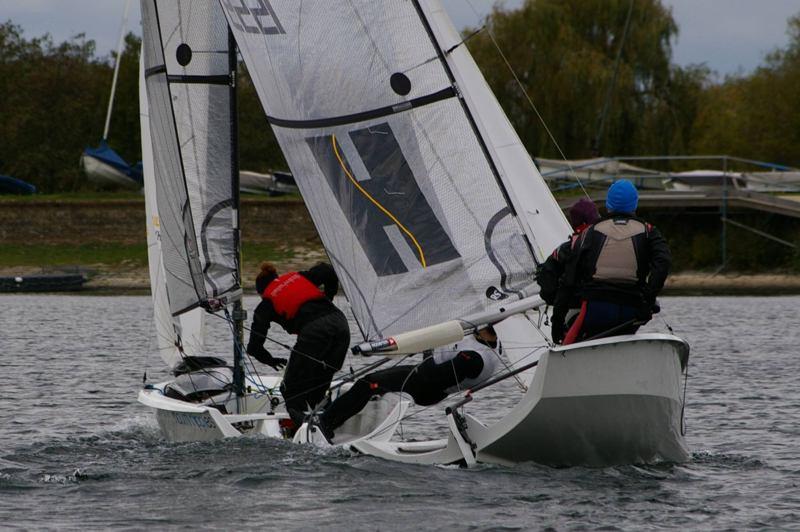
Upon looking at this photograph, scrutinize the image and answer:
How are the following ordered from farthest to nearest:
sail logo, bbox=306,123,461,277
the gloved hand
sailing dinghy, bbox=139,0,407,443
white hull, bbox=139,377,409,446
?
sailing dinghy, bbox=139,0,407,443
the gloved hand
white hull, bbox=139,377,409,446
sail logo, bbox=306,123,461,277

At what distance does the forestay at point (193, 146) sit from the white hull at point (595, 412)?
9.96 feet

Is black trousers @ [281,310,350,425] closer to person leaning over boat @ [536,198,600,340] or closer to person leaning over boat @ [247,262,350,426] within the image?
person leaning over boat @ [247,262,350,426]

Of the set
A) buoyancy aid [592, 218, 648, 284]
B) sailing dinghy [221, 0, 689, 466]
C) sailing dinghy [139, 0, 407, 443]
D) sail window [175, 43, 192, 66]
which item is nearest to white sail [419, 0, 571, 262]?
sailing dinghy [221, 0, 689, 466]

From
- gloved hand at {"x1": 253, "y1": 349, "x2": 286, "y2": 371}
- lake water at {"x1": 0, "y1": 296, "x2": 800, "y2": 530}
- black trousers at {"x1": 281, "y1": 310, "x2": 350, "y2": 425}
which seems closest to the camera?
lake water at {"x1": 0, "y1": 296, "x2": 800, "y2": 530}

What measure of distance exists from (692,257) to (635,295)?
104ft

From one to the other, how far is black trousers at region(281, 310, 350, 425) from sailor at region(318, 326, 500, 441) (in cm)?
45

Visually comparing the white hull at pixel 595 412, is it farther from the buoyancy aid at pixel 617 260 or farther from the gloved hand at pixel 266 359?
the gloved hand at pixel 266 359

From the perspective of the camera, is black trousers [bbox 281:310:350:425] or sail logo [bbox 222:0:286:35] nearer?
sail logo [bbox 222:0:286:35]

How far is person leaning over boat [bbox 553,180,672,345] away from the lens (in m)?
9.01

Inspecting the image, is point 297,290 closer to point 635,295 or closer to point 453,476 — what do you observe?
point 453,476

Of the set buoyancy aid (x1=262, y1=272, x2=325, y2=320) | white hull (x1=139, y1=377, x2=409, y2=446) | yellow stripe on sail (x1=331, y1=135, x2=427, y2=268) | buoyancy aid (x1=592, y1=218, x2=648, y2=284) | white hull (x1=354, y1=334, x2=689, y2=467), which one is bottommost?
white hull (x1=139, y1=377, x2=409, y2=446)

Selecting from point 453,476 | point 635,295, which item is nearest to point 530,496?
point 453,476

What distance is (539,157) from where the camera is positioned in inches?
1703

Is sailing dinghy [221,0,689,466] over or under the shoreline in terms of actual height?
over
